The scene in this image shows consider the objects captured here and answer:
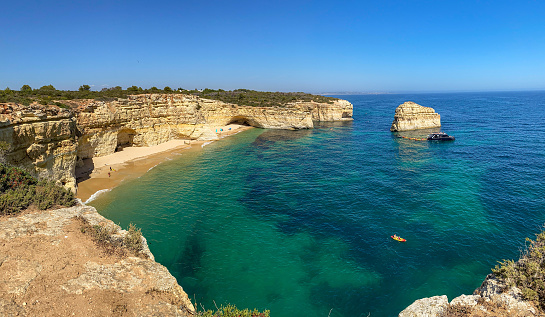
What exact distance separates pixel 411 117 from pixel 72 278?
7007 cm

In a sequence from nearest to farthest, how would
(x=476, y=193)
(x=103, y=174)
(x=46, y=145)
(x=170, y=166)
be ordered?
1. (x=46, y=145)
2. (x=476, y=193)
3. (x=103, y=174)
4. (x=170, y=166)

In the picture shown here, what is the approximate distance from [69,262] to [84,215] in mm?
3945

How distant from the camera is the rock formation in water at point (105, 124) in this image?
2239 centimetres

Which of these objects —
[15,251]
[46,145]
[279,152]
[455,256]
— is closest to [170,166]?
[46,145]

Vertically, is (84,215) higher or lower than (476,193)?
higher

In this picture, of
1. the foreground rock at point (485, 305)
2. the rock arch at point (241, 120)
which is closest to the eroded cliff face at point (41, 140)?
the foreground rock at point (485, 305)

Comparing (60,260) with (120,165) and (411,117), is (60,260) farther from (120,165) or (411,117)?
(411,117)

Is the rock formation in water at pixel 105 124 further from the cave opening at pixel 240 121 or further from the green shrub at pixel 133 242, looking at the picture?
the green shrub at pixel 133 242

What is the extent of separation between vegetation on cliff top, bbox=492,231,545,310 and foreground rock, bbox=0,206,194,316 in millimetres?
11137

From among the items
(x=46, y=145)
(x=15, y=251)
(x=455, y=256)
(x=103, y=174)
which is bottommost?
(x=455, y=256)

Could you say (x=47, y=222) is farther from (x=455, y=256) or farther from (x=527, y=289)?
(x=455, y=256)

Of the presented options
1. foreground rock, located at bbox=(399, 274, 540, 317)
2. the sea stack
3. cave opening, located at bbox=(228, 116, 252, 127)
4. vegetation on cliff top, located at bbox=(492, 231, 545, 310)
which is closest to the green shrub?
foreground rock, located at bbox=(399, 274, 540, 317)

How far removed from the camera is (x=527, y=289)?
8461 mm

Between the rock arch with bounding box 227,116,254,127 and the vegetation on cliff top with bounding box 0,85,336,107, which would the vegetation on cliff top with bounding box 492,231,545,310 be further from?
the rock arch with bounding box 227,116,254,127
